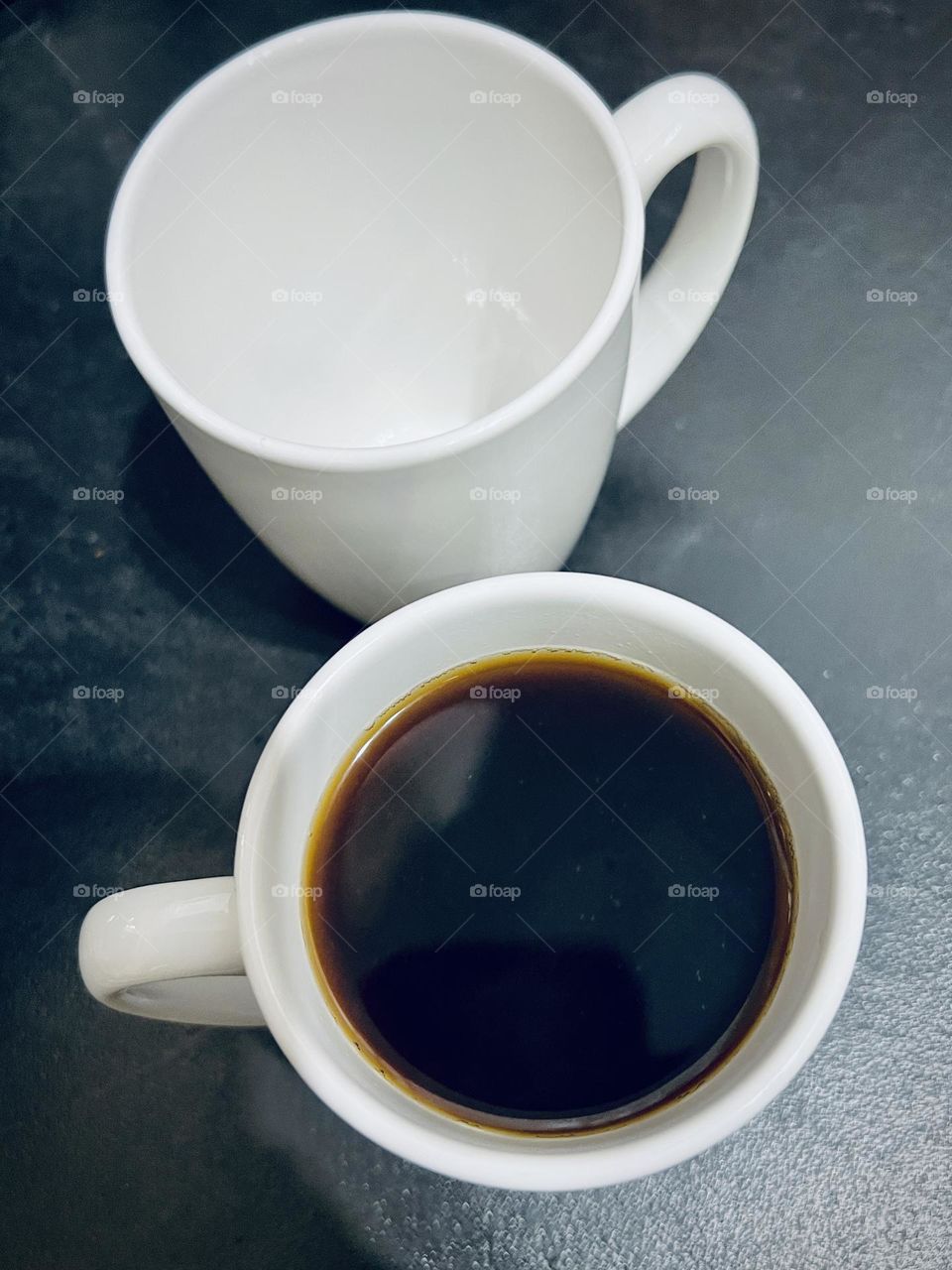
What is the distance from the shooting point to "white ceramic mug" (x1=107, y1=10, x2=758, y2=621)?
1.39 ft

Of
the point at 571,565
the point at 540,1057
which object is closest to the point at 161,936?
the point at 540,1057

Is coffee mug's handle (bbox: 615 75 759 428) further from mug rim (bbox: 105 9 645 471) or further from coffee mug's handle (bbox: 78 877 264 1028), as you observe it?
coffee mug's handle (bbox: 78 877 264 1028)

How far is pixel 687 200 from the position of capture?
515mm

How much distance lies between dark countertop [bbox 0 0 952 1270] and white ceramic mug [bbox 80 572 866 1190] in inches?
5.7

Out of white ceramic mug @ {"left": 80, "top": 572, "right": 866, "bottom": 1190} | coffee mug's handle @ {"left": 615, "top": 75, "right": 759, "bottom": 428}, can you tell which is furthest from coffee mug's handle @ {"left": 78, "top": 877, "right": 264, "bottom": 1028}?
coffee mug's handle @ {"left": 615, "top": 75, "right": 759, "bottom": 428}

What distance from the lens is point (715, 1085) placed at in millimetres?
335

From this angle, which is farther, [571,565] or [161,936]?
[571,565]

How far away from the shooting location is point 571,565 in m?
0.59

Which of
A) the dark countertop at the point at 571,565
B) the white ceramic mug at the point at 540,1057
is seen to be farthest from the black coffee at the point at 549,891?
the dark countertop at the point at 571,565

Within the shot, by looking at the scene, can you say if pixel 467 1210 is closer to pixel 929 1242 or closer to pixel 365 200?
pixel 929 1242

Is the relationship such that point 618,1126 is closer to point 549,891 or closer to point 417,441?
point 549,891

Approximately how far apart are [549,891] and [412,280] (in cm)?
31

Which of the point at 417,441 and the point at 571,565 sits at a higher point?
the point at 417,441

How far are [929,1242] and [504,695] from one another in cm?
28
